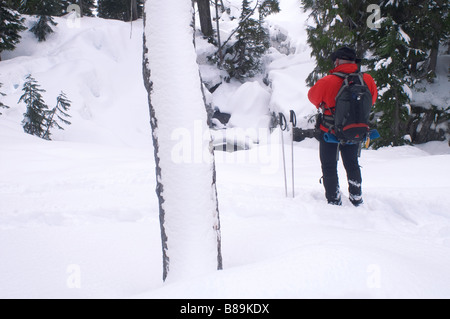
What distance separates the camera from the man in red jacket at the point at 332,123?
12.1 ft

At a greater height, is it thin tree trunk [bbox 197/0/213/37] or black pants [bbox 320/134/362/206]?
thin tree trunk [bbox 197/0/213/37]

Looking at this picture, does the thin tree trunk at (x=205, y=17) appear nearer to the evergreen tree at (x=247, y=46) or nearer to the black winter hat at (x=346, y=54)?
the evergreen tree at (x=247, y=46)

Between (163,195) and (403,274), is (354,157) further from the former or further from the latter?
(163,195)

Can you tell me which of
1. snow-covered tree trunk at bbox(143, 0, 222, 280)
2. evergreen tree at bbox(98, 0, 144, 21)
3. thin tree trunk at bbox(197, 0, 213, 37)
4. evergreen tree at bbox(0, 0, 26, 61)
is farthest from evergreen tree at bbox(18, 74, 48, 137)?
evergreen tree at bbox(98, 0, 144, 21)

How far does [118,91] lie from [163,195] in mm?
17971

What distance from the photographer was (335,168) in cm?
400

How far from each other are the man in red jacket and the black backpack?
0.11 meters

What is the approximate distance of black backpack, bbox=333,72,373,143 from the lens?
357 cm

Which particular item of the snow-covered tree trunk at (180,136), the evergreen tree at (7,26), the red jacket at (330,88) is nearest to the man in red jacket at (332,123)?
the red jacket at (330,88)

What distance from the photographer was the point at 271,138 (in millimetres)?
15820

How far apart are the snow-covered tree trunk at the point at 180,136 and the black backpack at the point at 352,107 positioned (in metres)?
2.11

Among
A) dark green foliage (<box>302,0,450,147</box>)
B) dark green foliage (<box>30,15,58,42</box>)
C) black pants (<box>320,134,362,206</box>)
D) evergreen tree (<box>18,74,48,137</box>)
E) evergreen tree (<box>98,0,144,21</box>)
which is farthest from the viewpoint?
evergreen tree (<box>98,0,144,21</box>)

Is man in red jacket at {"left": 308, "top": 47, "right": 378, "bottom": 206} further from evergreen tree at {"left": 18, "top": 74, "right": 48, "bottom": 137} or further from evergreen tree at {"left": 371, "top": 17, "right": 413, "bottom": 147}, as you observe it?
evergreen tree at {"left": 18, "top": 74, "right": 48, "bottom": 137}

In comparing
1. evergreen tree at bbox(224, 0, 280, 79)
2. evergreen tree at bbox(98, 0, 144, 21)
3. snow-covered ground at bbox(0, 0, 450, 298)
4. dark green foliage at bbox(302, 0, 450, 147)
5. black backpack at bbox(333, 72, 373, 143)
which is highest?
evergreen tree at bbox(98, 0, 144, 21)
